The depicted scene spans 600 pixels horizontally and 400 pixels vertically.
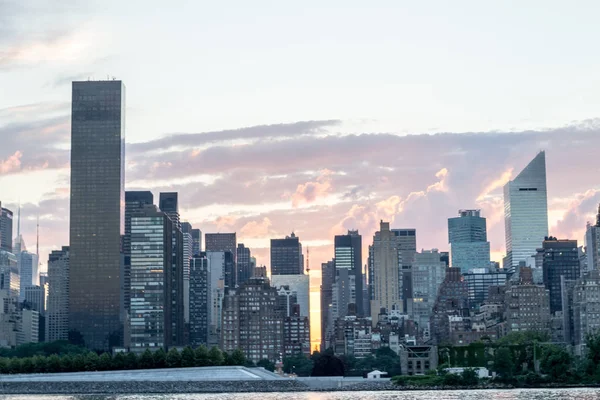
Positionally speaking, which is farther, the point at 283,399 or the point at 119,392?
the point at 119,392

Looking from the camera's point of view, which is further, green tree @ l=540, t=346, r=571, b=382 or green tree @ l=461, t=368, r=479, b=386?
green tree @ l=461, t=368, r=479, b=386

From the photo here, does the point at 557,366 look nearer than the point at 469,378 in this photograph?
Yes

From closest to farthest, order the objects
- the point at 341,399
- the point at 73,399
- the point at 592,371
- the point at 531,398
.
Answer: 1. the point at 531,398
2. the point at 341,399
3. the point at 73,399
4. the point at 592,371

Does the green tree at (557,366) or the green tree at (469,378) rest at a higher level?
the green tree at (557,366)

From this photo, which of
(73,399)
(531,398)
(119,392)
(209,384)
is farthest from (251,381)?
(531,398)

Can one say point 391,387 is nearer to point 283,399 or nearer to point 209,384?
point 209,384

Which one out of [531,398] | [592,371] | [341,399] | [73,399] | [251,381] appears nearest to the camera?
[531,398]

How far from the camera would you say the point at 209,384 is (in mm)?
193625

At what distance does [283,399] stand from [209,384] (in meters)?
43.5

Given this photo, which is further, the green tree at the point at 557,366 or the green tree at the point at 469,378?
the green tree at the point at 469,378

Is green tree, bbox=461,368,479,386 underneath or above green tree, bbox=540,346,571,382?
underneath

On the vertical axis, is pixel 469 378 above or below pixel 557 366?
below

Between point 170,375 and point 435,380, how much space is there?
43.4 metres

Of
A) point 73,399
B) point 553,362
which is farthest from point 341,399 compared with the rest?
point 553,362
